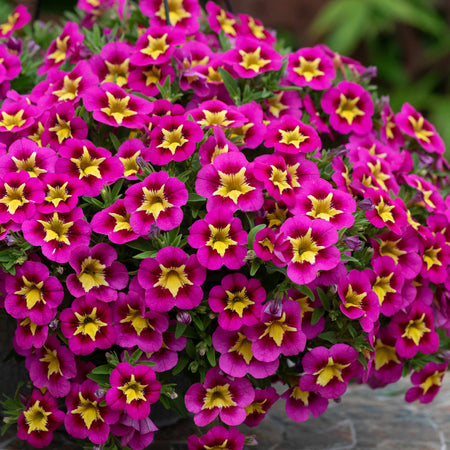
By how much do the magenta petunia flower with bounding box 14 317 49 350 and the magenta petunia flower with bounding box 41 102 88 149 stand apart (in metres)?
0.35

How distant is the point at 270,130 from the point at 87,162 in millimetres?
364

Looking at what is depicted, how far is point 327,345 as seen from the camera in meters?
1.44

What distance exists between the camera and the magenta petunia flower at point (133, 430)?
1363 mm

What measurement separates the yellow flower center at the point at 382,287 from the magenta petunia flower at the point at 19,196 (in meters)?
0.65

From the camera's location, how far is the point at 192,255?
4.29 feet

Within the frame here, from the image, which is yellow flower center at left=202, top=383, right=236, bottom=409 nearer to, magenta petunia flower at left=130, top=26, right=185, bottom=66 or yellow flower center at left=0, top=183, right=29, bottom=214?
yellow flower center at left=0, top=183, right=29, bottom=214

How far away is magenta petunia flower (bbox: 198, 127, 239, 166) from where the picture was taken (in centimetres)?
140

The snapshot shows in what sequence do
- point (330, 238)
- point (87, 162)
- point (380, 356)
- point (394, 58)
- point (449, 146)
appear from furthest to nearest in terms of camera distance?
point (394, 58)
point (449, 146)
point (380, 356)
point (87, 162)
point (330, 238)

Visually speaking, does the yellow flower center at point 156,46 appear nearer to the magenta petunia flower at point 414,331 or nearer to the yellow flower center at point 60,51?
the yellow flower center at point 60,51

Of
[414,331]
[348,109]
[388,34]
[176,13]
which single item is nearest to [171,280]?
[414,331]

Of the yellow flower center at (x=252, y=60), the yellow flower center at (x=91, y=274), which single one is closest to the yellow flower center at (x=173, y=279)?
the yellow flower center at (x=91, y=274)

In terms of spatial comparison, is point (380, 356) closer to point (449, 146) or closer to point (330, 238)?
point (330, 238)

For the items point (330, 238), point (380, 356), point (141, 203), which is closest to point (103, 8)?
point (141, 203)

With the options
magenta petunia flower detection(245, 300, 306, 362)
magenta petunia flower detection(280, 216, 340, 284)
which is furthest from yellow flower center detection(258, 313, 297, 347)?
magenta petunia flower detection(280, 216, 340, 284)
